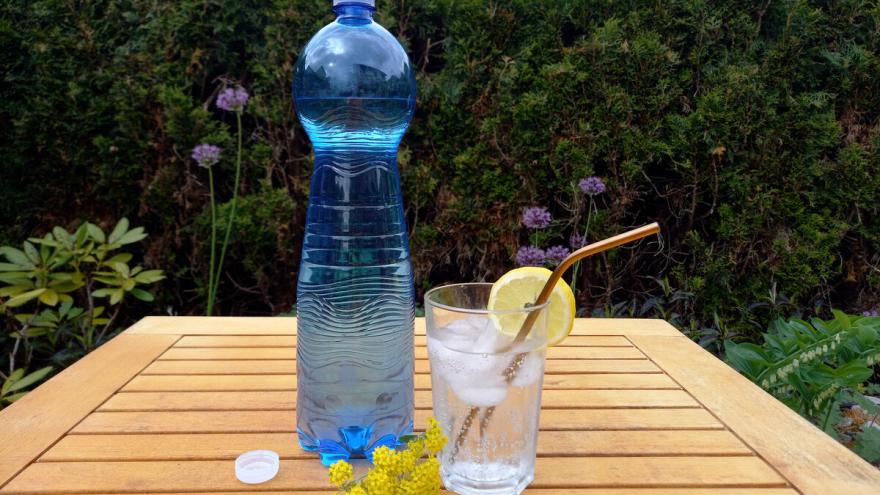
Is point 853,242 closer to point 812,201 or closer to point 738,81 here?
point 812,201

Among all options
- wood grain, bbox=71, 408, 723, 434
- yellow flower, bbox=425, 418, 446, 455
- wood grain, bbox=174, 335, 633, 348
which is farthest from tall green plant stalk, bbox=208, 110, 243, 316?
yellow flower, bbox=425, 418, 446, 455

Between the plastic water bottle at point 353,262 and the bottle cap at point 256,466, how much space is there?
6cm

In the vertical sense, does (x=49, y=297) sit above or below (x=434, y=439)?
below

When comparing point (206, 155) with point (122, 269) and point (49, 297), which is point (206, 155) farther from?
point (49, 297)

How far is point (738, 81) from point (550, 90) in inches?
26.4

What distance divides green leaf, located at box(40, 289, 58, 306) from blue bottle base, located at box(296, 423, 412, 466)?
160 centimetres

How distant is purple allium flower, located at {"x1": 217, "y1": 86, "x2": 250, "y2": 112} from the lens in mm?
2250

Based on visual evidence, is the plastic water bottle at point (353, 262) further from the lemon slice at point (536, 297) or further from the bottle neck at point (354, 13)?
the lemon slice at point (536, 297)

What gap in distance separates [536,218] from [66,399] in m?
1.68

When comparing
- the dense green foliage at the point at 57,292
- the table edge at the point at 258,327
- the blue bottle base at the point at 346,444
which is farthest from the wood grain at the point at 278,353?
the dense green foliage at the point at 57,292

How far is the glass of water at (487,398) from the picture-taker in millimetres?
692

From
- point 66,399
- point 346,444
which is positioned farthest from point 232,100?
point 346,444

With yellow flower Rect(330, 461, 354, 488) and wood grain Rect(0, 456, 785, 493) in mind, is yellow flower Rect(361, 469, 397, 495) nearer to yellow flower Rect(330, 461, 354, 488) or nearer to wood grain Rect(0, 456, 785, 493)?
yellow flower Rect(330, 461, 354, 488)

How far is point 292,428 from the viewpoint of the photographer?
0.87 m
